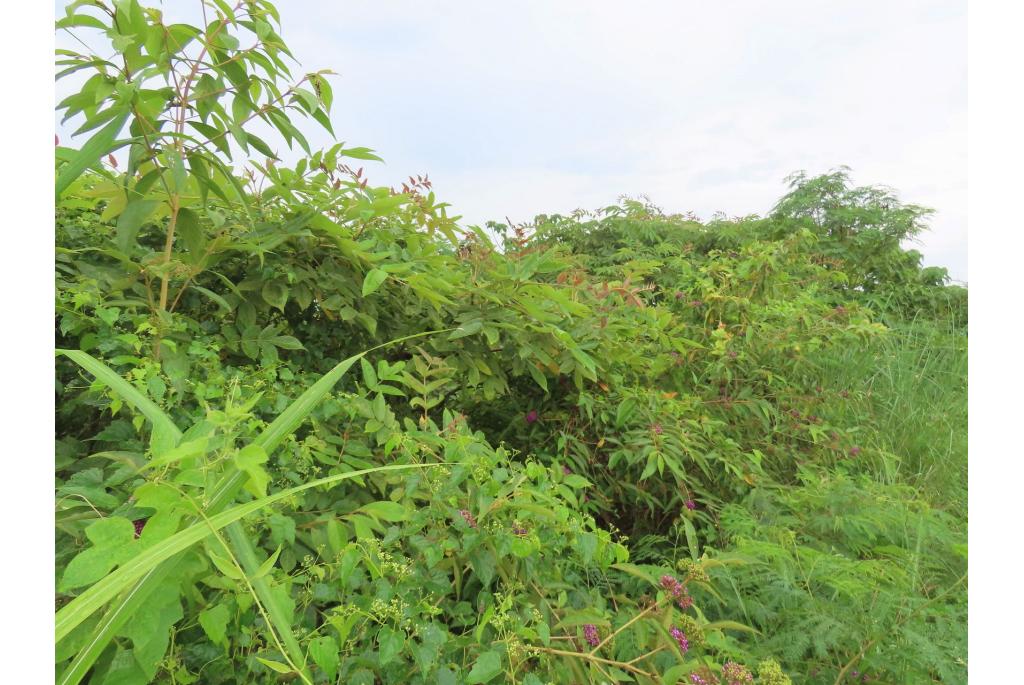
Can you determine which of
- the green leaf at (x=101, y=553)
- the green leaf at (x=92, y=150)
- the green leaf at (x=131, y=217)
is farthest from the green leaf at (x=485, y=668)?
the green leaf at (x=131, y=217)

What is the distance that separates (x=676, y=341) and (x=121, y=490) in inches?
68.4

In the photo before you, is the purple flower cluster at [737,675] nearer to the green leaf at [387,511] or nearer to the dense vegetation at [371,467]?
the dense vegetation at [371,467]

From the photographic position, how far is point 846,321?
129 inches

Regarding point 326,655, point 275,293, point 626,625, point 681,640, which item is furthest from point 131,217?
point 681,640

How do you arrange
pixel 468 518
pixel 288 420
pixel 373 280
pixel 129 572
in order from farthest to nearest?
pixel 373 280
pixel 468 518
pixel 288 420
pixel 129 572

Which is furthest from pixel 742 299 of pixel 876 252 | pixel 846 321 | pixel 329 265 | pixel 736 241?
pixel 876 252

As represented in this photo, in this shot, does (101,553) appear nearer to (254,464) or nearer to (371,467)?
(254,464)

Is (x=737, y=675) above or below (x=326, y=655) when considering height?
below

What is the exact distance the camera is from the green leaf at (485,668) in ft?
2.59

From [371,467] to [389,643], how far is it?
0.52 metres

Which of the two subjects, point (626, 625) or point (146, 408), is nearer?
point (146, 408)

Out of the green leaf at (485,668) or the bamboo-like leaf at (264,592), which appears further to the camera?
the green leaf at (485,668)

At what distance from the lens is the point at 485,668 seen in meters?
0.80

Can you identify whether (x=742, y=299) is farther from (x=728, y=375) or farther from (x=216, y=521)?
(x=216, y=521)
